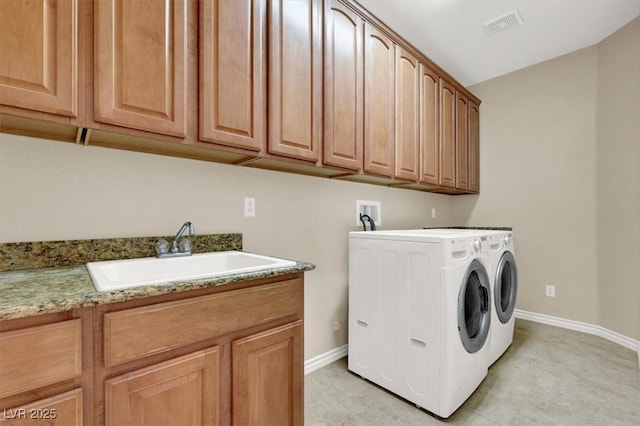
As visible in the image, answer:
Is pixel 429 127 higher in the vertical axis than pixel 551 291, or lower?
higher

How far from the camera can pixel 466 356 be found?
1683 mm

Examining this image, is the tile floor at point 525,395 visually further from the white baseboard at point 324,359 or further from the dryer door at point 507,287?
the dryer door at point 507,287

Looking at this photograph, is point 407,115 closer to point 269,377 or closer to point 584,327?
point 269,377

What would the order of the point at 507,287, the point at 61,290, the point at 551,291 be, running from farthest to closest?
the point at 551,291 < the point at 507,287 < the point at 61,290

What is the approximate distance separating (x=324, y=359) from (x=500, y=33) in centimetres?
304

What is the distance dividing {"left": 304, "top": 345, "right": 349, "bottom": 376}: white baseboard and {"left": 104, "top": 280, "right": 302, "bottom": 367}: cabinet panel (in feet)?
3.48

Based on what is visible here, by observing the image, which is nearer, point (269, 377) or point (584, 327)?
point (269, 377)

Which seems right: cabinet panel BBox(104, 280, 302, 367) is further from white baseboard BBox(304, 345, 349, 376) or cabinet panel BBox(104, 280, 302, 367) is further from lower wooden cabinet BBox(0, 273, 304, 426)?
white baseboard BBox(304, 345, 349, 376)

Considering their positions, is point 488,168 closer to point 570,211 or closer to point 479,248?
point 570,211

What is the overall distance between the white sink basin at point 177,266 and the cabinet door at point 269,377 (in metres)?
0.28

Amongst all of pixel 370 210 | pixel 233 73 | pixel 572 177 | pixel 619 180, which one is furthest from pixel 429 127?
pixel 233 73

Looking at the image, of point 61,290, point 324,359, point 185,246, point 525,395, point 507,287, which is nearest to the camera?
point 61,290

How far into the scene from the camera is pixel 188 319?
0.96 metres

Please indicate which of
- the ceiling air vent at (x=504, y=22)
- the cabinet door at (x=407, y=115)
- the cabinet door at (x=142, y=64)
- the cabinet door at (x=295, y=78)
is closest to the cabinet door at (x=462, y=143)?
the ceiling air vent at (x=504, y=22)
